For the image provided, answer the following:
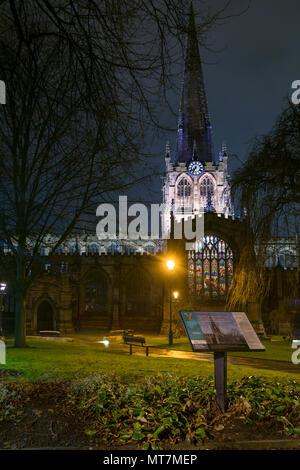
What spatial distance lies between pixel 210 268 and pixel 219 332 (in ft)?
98.7

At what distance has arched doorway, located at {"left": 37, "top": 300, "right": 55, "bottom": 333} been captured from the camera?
122 ft

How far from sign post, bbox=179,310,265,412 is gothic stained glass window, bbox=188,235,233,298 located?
2961 cm

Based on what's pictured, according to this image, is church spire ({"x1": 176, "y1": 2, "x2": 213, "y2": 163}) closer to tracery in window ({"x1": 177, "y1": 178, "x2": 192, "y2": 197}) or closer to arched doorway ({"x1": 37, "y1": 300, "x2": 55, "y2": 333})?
tracery in window ({"x1": 177, "y1": 178, "x2": 192, "y2": 197})

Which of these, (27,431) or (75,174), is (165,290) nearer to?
(75,174)

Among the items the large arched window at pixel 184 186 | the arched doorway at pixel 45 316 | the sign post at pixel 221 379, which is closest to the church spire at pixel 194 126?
the large arched window at pixel 184 186

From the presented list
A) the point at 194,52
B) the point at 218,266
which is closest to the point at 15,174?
the point at 194,52

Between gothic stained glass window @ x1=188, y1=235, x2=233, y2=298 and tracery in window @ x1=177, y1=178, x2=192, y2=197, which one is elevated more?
tracery in window @ x1=177, y1=178, x2=192, y2=197

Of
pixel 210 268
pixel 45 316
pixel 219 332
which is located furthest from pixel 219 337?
pixel 45 316

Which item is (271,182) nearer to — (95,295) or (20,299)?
(20,299)

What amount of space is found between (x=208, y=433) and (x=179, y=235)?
2954 centimetres

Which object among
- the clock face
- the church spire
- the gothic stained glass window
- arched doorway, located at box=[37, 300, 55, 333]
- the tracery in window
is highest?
the church spire

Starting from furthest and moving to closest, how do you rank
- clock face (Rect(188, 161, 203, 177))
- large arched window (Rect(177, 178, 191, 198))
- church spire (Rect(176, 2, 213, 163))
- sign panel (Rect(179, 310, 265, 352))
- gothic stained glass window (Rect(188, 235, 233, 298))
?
large arched window (Rect(177, 178, 191, 198))
clock face (Rect(188, 161, 203, 177))
church spire (Rect(176, 2, 213, 163))
gothic stained glass window (Rect(188, 235, 233, 298))
sign panel (Rect(179, 310, 265, 352))

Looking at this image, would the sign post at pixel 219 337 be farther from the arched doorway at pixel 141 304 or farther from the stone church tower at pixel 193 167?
the stone church tower at pixel 193 167

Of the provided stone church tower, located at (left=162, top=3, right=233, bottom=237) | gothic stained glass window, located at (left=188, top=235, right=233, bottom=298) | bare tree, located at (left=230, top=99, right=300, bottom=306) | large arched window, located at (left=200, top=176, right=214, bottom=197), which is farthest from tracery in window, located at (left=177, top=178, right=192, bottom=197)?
bare tree, located at (left=230, top=99, right=300, bottom=306)
